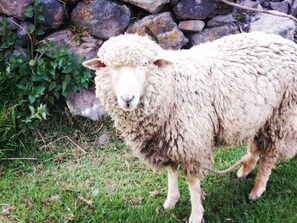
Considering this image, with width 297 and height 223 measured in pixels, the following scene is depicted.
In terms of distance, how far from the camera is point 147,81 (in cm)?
315

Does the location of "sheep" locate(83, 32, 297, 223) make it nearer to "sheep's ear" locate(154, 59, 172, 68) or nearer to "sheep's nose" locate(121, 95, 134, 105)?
"sheep's ear" locate(154, 59, 172, 68)

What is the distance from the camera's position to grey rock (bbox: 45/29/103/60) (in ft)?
16.2

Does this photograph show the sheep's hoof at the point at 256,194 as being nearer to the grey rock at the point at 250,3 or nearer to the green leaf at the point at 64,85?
the green leaf at the point at 64,85

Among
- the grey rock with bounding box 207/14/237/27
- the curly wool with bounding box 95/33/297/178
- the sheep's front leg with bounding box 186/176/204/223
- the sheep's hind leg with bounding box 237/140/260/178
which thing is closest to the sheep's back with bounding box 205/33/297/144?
the curly wool with bounding box 95/33/297/178

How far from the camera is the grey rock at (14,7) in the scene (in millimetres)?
4773

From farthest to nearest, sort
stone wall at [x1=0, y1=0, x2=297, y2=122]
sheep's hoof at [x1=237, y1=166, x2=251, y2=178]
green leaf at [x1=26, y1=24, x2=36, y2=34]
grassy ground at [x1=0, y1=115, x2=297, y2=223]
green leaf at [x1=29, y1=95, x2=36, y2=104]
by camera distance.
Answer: stone wall at [x1=0, y1=0, x2=297, y2=122]
green leaf at [x1=26, y1=24, x2=36, y2=34]
green leaf at [x1=29, y1=95, x2=36, y2=104]
sheep's hoof at [x1=237, y1=166, x2=251, y2=178]
grassy ground at [x1=0, y1=115, x2=297, y2=223]

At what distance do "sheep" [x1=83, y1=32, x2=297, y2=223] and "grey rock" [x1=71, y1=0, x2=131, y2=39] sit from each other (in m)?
1.45

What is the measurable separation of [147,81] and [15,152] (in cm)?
208

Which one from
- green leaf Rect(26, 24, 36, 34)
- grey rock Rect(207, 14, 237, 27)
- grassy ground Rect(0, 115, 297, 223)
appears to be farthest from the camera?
grey rock Rect(207, 14, 237, 27)

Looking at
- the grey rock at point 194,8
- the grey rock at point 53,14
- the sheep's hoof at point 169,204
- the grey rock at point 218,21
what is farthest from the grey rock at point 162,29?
the sheep's hoof at point 169,204

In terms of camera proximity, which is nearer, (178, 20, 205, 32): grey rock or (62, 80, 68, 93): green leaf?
(62, 80, 68, 93): green leaf

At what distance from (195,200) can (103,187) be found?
38.5 inches

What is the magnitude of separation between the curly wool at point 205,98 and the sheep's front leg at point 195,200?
0.10 m

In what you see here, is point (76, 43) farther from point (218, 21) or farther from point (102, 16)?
point (218, 21)
